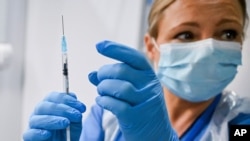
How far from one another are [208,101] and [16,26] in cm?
87

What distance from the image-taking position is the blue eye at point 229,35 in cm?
104

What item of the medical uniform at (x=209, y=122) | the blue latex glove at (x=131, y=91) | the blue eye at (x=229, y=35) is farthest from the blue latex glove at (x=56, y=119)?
the blue eye at (x=229, y=35)

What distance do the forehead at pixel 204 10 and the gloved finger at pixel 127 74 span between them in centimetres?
35

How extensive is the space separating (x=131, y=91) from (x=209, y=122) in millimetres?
434

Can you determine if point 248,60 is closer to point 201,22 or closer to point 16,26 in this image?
point 201,22

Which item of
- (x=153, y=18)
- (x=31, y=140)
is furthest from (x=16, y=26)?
(x=31, y=140)

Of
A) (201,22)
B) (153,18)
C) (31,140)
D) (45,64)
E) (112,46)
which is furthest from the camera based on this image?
(45,64)

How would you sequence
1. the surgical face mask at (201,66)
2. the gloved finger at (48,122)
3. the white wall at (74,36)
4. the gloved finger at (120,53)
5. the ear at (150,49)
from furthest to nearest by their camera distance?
1. the white wall at (74,36)
2. the ear at (150,49)
3. the surgical face mask at (201,66)
4. the gloved finger at (48,122)
5. the gloved finger at (120,53)

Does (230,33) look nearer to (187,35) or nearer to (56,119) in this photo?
(187,35)

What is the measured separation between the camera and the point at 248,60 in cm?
119

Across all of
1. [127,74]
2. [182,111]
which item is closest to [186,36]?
[182,111]

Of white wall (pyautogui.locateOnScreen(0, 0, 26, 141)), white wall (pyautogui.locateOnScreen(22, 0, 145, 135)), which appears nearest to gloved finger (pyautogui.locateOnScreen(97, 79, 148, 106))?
white wall (pyautogui.locateOnScreen(22, 0, 145, 135))

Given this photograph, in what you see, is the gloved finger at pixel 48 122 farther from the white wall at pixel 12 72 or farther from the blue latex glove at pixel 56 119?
the white wall at pixel 12 72

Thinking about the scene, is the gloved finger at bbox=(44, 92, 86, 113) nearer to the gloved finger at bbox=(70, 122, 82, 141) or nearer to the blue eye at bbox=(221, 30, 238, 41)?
the gloved finger at bbox=(70, 122, 82, 141)
